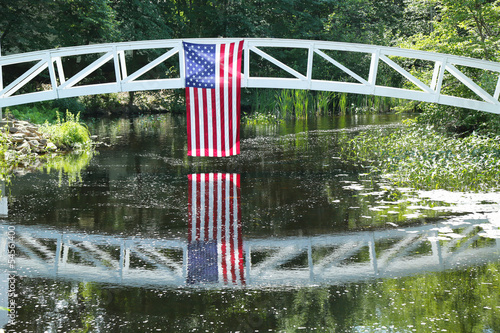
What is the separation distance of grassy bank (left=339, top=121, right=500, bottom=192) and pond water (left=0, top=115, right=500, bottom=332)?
2.50 feet

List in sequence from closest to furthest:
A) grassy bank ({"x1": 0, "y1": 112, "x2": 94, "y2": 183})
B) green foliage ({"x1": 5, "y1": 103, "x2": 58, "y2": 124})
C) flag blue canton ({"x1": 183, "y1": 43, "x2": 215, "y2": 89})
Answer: flag blue canton ({"x1": 183, "y1": 43, "x2": 215, "y2": 89})
grassy bank ({"x1": 0, "y1": 112, "x2": 94, "y2": 183})
green foliage ({"x1": 5, "y1": 103, "x2": 58, "y2": 124})

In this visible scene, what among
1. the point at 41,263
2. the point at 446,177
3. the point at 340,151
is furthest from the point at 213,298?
the point at 340,151

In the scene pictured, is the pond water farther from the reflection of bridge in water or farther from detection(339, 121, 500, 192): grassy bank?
detection(339, 121, 500, 192): grassy bank

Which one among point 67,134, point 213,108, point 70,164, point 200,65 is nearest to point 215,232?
point 213,108

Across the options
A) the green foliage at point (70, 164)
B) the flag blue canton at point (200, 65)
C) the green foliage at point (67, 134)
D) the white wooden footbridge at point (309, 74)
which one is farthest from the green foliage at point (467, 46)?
the green foliage at point (67, 134)

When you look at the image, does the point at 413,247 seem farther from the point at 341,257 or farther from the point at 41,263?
the point at 41,263

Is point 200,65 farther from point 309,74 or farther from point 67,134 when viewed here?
point 67,134

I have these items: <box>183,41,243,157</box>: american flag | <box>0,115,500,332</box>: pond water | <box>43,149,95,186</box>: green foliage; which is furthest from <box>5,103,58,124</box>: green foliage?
<box>183,41,243,157</box>: american flag

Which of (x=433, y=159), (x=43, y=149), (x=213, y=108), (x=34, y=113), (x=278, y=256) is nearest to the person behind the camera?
(x=278, y=256)

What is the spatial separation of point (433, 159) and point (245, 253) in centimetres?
713

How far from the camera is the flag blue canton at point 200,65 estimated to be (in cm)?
1286

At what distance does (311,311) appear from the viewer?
220 inches

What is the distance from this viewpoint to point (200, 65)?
1302 cm

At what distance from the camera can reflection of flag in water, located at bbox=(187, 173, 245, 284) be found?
6.80 metres
